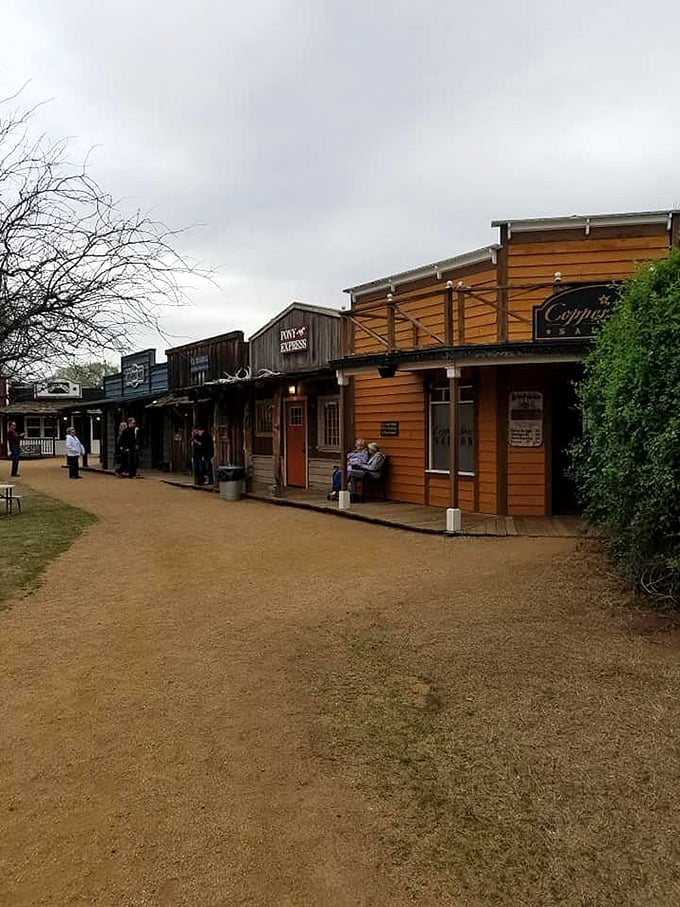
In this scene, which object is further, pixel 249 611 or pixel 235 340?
pixel 235 340

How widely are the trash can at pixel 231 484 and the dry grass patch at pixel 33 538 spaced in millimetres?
3080

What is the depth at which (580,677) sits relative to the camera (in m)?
4.27

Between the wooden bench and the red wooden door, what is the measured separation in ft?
8.86

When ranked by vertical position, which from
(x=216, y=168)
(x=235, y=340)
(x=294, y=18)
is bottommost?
(x=235, y=340)

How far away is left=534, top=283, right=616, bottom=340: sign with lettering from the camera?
9.31 m

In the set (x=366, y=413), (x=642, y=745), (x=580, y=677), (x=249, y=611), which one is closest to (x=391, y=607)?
(x=249, y=611)

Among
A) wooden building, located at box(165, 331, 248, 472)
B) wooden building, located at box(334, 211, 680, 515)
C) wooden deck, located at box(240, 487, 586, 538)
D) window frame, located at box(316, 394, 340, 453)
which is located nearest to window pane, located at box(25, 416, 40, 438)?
wooden building, located at box(165, 331, 248, 472)

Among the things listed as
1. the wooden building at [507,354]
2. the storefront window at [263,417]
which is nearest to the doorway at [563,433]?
the wooden building at [507,354]

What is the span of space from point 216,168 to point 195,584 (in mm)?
6533

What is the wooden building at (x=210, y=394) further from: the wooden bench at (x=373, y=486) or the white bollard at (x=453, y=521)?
the white bollard at (x=453, y=521)

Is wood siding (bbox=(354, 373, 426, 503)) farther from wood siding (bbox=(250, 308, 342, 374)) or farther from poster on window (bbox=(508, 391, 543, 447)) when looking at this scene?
poster on window (bbox=(508, 391, 543, 447))

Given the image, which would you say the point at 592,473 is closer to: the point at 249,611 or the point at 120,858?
the point at 249,611

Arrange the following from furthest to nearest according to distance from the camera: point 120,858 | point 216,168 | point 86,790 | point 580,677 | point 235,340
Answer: point 235,340 → point 216,168 → point 580,677 → point 86,790 → point 120,858

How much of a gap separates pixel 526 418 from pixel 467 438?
117cm
